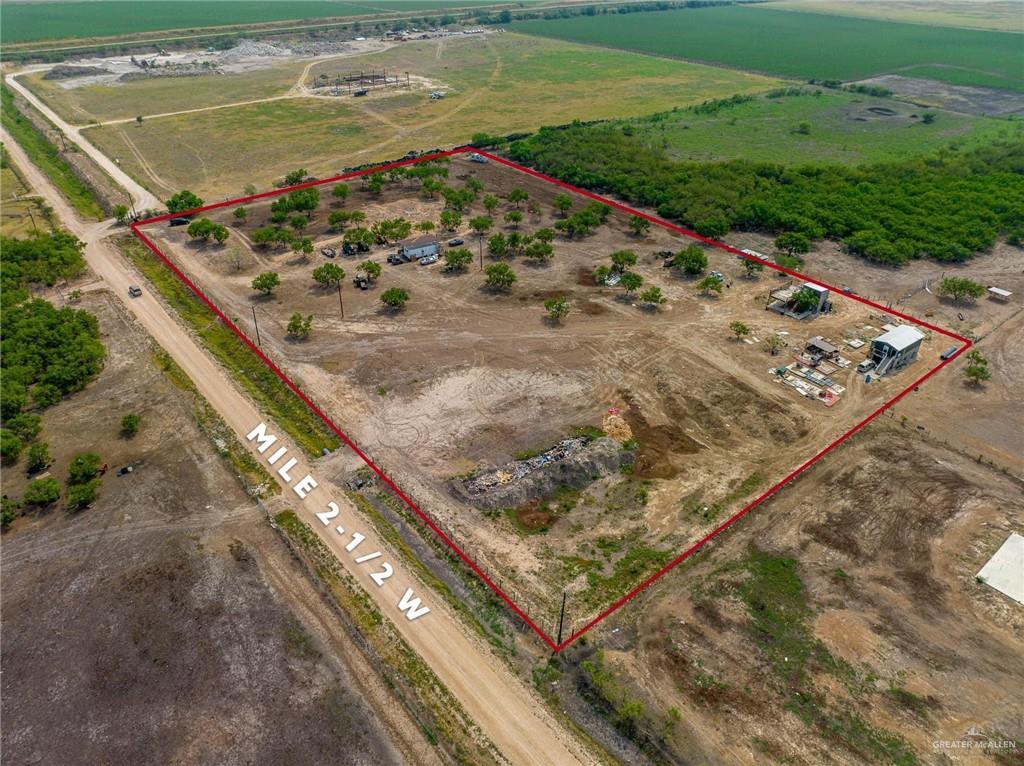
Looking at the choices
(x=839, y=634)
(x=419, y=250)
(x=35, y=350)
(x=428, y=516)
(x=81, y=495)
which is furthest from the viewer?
(x=419, y=250)

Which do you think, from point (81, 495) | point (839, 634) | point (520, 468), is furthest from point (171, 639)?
point (839, 634)

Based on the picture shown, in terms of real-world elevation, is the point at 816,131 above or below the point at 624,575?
above

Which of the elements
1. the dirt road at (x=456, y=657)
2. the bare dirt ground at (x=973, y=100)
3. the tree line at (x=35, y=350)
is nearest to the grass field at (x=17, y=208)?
the tree line at (x=35, y=350)

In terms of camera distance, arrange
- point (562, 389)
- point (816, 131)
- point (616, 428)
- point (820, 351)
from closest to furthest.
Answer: point (616, 428)
point (562, 389)
point (820, 351)
point (816, 131)

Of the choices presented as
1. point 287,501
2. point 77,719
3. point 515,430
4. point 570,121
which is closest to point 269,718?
point 77,719

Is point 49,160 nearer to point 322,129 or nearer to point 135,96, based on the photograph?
point 322,129

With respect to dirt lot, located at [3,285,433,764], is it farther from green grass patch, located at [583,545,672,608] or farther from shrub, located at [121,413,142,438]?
green grass patch, located at [583,545,672,608]
